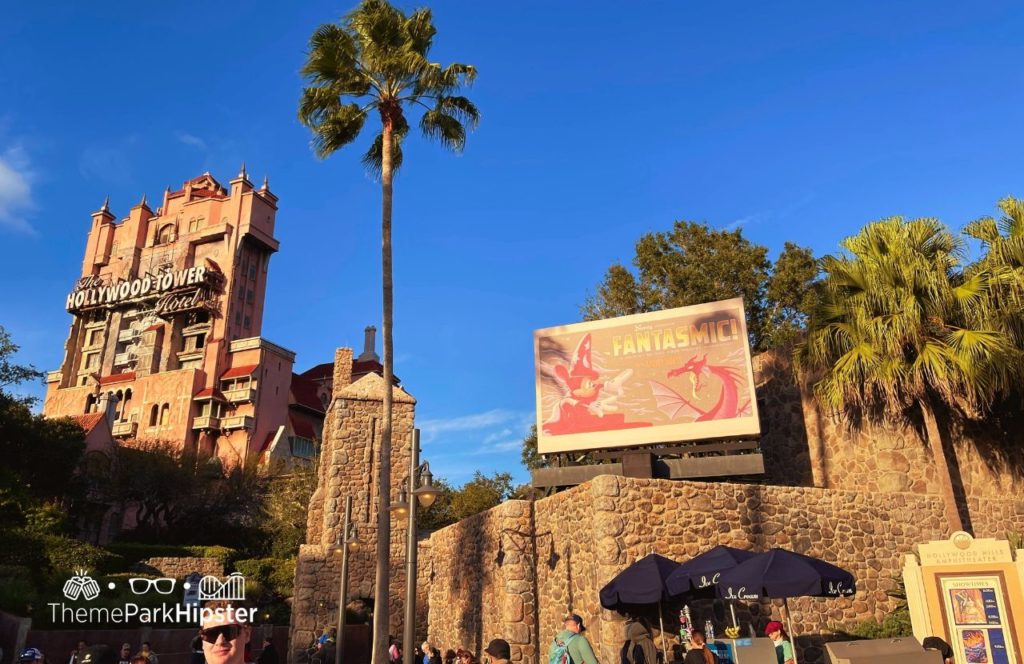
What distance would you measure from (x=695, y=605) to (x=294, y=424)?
47756 millimetres

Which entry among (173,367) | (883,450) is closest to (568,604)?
(883,450)

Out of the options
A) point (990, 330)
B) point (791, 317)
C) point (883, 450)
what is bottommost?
point (883, 450)

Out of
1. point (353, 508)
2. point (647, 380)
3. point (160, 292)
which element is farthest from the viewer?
point (160, 292)

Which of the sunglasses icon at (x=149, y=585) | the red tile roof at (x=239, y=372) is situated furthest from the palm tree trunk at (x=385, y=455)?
the red tile roof at (x=239, y=372)

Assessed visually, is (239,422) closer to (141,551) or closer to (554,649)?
(141,551)

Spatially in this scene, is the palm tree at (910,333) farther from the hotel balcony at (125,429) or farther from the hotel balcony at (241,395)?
the hotel balcony at (125,429)

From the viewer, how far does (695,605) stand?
12.9 metres

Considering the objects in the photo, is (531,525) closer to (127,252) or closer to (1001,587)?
(1001,587)

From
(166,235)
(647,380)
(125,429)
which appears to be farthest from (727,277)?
(166,235)

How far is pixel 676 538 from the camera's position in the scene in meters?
13.4

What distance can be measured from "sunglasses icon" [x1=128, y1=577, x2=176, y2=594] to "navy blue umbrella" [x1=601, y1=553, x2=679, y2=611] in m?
21.4

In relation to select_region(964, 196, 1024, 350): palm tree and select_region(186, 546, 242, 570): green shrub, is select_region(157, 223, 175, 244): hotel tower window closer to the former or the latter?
select_region(186, 546, 242, 570): green shrub

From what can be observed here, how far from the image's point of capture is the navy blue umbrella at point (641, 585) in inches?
421

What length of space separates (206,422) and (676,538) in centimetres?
4601
